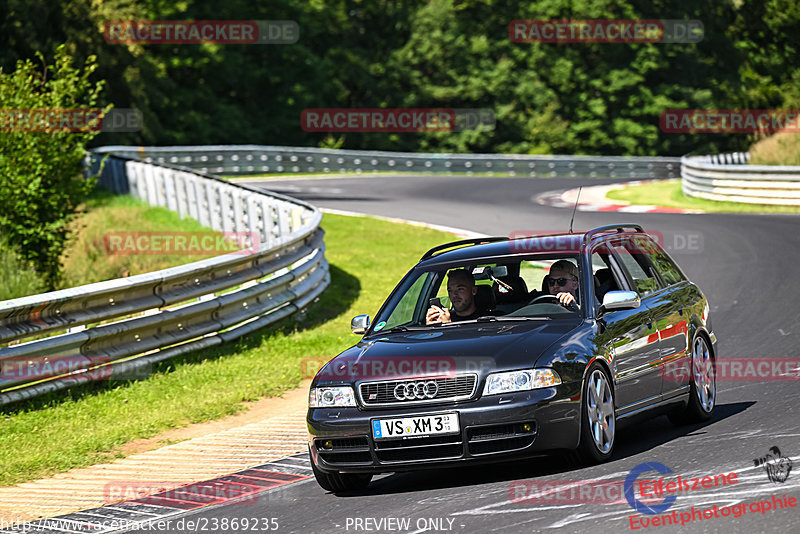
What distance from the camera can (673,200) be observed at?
33531mm

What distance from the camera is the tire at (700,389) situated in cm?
872

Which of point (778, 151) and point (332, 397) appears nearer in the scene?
point (332, 397)

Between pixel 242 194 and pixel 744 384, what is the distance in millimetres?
12264

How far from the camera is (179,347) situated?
12156 millimetres

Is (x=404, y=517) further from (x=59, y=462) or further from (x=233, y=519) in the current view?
(x=59, y=462)

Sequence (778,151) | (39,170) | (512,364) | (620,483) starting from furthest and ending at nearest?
(778,151) → (39,170) → (512,364) → (620,483)

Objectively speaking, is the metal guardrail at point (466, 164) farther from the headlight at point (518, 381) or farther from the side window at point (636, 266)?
the headlight at point (518, 381)

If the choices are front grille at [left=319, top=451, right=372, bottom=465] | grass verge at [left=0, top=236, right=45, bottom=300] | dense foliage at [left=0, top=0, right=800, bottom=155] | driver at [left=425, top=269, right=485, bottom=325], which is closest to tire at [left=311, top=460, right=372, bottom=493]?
front grille at [left=319, top=451, right=372, bottom=465]

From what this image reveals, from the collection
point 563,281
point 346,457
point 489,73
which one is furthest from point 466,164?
point 346,457

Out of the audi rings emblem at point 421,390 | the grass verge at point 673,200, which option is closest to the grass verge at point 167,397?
the audi rings emblem at point 421,390

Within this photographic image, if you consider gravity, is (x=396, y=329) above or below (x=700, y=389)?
above

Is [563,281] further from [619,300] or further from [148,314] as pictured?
[148,314]

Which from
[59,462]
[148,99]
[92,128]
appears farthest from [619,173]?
[59,462]

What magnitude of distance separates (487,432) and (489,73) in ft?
200
